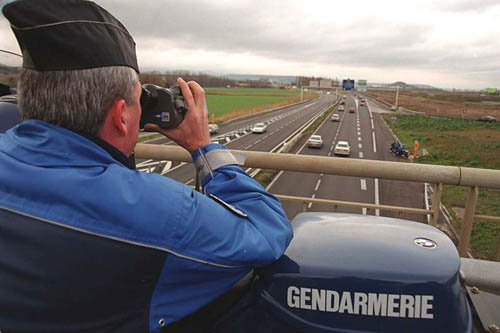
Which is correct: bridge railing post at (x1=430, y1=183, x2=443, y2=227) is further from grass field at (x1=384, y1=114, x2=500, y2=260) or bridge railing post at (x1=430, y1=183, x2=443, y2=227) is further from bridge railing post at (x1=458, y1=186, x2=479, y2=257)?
grass field at (x1=384, y1=114, x2=500, y2=260)

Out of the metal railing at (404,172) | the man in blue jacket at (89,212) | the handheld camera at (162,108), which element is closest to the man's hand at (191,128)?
the handheld camera at (162,108)

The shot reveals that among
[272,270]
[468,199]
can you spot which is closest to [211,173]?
[272,270]

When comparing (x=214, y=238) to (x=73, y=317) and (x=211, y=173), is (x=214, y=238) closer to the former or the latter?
(x=211, y=173)

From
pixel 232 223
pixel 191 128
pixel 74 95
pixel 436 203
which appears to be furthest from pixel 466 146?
pixel 74 95

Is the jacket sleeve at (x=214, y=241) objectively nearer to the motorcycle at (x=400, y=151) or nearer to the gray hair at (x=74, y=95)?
the gray hair at (x=74, y=95)

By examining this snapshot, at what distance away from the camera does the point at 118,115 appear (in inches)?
40.7

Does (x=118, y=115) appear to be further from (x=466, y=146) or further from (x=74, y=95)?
(x=466, y=146)

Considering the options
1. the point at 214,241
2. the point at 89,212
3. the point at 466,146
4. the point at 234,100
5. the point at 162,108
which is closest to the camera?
the point at 89,212

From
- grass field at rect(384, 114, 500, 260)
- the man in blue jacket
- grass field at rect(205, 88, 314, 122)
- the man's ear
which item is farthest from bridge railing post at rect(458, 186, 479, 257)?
grass field at rect(384, 114, 500, 260)

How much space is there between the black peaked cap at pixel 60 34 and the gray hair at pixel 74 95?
0.02 meters

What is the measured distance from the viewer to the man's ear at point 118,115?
1021 millimetres

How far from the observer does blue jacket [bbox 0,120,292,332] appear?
2.93 feet

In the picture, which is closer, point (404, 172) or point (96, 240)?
point (96, 240)

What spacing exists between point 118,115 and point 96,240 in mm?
353
